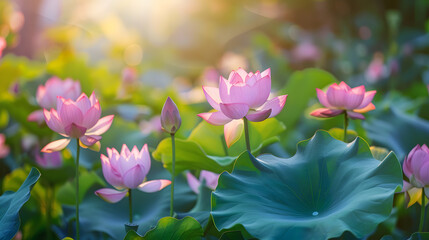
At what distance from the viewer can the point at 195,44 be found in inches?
161

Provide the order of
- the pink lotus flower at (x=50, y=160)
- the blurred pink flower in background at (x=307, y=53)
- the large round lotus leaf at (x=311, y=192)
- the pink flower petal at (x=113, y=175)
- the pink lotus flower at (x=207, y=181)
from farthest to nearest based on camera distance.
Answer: the blurred pink flower in background at (x=307, y=53), the pink lotus flower at (x=50, y=160), the pink lotus flower at (x=207, y=181), the pink flower petal at (x=113, y=175), the large round lotus leaf at (x=311, y=192)

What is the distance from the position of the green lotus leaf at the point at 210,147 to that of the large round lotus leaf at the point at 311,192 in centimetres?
9

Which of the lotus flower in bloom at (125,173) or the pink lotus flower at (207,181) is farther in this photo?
the pink lotus flower at (207,181)

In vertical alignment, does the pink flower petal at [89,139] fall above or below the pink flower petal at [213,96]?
below

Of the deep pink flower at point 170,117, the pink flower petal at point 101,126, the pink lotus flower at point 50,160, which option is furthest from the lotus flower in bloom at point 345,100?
the pink lotus flower at point 50,160

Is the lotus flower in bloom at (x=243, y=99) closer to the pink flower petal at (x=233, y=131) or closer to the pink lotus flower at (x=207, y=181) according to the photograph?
the pink flower petal at (x=233, y=131)

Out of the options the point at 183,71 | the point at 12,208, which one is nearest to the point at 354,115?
the point at 12,208

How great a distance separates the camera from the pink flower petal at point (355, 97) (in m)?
0.72

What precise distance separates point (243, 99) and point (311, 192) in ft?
0.55

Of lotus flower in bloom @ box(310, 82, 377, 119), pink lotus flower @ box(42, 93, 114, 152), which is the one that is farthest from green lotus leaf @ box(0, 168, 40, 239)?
lotus flower in bloom @ box(310, 82, 377, 119)

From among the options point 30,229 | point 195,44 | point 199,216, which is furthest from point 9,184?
point 195,44

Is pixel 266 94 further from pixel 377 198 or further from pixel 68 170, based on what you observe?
pixel 68 170

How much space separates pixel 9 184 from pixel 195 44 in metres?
3.14

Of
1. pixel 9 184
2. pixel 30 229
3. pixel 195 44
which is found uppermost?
pixel 9 184
